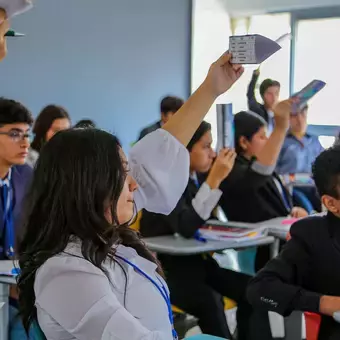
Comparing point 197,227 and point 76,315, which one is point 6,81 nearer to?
point 197,227

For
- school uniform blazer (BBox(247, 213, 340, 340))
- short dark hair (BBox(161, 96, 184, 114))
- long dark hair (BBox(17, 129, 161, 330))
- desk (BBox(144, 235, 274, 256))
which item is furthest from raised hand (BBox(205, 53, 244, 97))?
short dark hair (BBox(161, 96, 184, 114))

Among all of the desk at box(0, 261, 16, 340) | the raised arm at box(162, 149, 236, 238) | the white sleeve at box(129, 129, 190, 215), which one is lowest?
the desk at box(0, 261, 16, 340)

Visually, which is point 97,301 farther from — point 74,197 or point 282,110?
point 282,110

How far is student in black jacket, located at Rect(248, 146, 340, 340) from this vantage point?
5.89ft

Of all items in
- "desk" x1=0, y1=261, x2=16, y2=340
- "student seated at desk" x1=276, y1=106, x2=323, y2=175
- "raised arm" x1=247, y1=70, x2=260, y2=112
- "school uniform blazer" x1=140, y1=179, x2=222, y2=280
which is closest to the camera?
"desk" x1=0, y1=261, x2=16, y2=340

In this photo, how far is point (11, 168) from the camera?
274 cm

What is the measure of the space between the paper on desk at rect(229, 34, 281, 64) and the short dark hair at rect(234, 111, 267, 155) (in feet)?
6.88

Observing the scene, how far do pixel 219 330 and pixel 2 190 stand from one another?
1.07 m

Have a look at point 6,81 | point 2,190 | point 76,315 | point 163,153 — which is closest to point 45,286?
point 76,315

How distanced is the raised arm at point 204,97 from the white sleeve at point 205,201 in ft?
→ 4.10

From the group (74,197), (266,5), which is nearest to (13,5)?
(74,197)

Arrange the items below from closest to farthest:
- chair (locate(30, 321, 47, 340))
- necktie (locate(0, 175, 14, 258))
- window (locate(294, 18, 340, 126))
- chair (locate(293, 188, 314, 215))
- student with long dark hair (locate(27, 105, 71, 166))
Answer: chair (locate(30, 321, 47, 340))
necktie (locate(0, 175, 14, 258))
student with long dark hair (locate(27, 105, 71, 166))
chair (locate(293, 188, 314, 215))
window (locate(294, 18, 340, 126))

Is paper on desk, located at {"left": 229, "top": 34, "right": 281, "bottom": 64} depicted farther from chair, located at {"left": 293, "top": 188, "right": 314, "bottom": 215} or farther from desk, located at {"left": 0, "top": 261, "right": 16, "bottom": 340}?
chair, located at {"left": 293, "top": 188, "right": 314, "bottom": 215}

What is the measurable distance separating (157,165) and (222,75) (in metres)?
0.26
